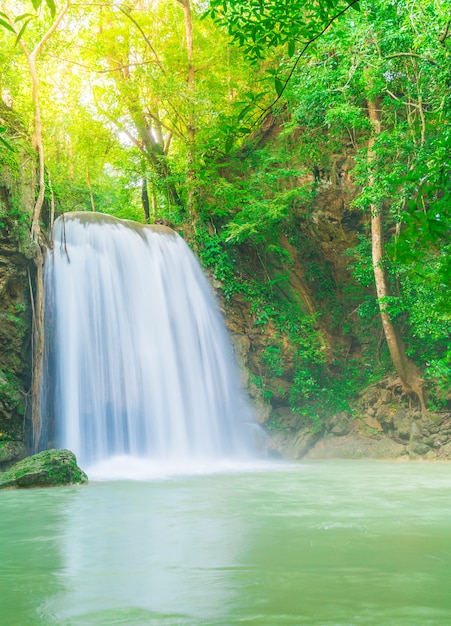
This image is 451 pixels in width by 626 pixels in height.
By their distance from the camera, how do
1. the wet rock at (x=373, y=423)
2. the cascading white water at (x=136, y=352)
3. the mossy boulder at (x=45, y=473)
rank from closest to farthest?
the mossy boulder at (x=45, y=473), the cascading white water at (x=136, y=352), the wet rock at (x=373, y=423)

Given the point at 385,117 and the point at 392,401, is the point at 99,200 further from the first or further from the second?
the point at 392,401

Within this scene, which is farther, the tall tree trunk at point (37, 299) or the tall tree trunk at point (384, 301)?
the tall tree trunk at point (384, 301)

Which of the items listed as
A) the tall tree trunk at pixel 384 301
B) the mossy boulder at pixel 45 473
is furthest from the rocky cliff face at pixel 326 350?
the mossy boulder at pixel 45 473

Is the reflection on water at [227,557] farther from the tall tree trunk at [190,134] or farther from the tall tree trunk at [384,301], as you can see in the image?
the tall tree trunk at [190,134]

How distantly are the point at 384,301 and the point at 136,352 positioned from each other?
548 cm

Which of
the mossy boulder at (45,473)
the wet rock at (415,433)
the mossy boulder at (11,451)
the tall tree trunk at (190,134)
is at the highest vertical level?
→ the tall tree trunk at (190,134)

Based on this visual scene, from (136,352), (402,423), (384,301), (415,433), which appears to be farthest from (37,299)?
(415,433)

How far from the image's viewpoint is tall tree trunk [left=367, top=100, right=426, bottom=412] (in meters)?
12.3

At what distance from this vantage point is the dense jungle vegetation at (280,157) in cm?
1101

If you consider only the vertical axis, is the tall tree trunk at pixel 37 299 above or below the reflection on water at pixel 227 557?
above

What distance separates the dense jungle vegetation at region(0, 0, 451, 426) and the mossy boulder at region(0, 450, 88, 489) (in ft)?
15.1

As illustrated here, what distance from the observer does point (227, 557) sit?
12.0 feet

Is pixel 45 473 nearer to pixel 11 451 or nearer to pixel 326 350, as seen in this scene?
pixel 11 451

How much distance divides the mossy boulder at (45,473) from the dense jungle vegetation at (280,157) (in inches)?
181
